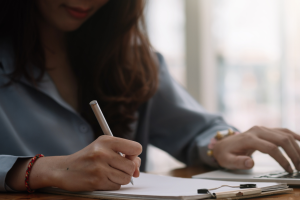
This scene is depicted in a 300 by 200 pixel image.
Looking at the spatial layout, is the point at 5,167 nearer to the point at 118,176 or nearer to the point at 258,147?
the point at 118,176

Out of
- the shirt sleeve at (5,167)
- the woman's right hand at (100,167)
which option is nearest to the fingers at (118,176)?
the woman's right hand at (100,167)

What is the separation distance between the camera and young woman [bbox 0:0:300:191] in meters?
0.51

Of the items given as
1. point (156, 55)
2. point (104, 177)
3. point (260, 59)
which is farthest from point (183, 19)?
point (104, 177)

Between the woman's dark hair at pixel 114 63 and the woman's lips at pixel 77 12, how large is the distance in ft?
0.37

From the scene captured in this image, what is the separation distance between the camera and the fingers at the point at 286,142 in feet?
2.18

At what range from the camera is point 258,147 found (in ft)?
2.23

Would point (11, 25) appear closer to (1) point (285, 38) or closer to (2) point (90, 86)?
(2) point (90, 86)

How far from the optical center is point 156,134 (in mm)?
1129

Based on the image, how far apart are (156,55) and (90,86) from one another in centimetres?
33

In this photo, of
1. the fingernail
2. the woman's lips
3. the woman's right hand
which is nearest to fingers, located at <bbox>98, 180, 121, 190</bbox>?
the woman's right hand

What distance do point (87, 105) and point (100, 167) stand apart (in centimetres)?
48

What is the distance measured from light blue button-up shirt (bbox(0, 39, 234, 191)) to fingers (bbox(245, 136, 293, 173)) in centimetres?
17

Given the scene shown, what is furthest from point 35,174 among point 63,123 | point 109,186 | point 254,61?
point 254,61

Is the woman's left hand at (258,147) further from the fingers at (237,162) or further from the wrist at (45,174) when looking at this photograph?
the wrist at (45,174)
